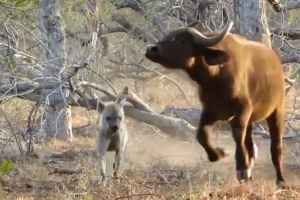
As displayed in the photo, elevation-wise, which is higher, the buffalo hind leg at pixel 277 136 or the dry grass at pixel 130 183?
the buffalo hind leg at pixel 277 136

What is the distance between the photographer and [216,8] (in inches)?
528

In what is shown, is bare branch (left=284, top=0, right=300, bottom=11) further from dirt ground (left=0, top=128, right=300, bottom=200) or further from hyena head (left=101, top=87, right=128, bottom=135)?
hyena head (left=101, top=87, right=128, bottom=135)

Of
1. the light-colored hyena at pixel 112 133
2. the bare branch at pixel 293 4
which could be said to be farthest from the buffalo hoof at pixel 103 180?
the bare branch at pixel 293 4

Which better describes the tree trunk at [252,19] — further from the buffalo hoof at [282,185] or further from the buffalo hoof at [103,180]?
the buffalo hoof at [103,180]

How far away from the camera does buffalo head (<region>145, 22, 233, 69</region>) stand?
736cm

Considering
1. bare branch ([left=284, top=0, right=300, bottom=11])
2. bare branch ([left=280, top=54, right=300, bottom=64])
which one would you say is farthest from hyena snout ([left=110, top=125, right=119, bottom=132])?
bare branch ([left=284, top=0, right=300, bottom=11])

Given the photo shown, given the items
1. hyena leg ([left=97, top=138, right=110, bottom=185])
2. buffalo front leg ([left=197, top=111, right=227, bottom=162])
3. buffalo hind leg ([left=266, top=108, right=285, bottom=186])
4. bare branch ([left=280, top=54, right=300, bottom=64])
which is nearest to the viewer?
buffalo front leg ([left=197, top=111, right=227, bottom=162])

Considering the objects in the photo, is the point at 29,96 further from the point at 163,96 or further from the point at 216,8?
the point at 163,96

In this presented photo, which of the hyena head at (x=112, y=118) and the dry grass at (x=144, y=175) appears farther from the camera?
the hyena head at (x=112, y=118)

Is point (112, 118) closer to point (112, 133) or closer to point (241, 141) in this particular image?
point (112, 133)

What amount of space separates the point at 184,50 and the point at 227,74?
1.67ft

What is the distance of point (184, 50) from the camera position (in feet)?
24.5

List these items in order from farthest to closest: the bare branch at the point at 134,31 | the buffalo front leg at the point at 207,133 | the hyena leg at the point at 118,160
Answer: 1. the bare branch at the point at 134,31
2. the hyena leg at the point at 118,160
3. the buffalo front leg at the point at 207,133

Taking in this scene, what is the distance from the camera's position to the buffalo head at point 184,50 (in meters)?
7.36
